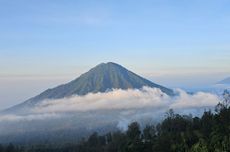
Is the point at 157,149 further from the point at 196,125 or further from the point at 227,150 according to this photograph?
the point at 227,150

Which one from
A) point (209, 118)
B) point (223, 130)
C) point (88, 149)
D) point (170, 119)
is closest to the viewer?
point (223, 130)

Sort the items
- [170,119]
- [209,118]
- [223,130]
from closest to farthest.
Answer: [223,130]
[209,118]
[170,119]

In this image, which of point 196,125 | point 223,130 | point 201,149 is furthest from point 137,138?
point 201,149

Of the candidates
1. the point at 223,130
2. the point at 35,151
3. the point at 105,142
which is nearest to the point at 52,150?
the point at 35,151

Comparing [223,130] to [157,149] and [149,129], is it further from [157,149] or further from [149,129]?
[149,129]

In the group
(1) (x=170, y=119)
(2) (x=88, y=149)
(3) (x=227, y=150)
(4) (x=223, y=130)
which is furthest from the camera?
(2) (x=88, y=149)

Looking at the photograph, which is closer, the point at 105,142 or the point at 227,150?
the point at 227,150
